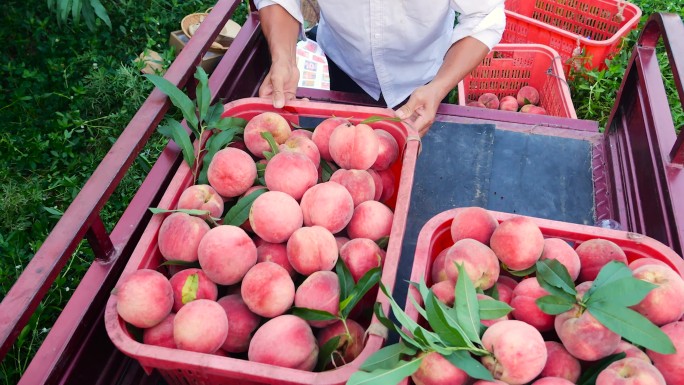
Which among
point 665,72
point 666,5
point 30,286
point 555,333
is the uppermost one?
point 30,286

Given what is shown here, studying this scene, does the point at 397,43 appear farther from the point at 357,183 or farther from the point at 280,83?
the point at 357,183

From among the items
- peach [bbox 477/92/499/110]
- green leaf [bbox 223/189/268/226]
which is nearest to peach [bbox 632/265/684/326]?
green leaf [bbox 223/189/268/226]

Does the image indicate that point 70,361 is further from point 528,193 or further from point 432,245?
point 528,193

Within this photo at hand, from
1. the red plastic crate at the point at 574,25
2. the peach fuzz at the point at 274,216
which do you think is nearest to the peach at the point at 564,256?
the peach fuzz at the point at 274,216

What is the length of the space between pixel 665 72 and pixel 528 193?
2065 mm

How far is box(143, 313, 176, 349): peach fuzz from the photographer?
979mm

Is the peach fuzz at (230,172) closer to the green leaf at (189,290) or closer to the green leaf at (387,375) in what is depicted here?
the green leaf at (189,290)

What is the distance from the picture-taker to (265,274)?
997 millimetres

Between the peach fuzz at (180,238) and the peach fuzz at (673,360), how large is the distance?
85 cm

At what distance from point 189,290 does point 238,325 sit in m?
0.12

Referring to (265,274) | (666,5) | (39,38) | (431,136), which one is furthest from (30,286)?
(666,5)

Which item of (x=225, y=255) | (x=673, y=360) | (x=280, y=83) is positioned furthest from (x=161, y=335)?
(x=673, y=360)

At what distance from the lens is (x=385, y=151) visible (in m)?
1.29

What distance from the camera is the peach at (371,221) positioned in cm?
113
